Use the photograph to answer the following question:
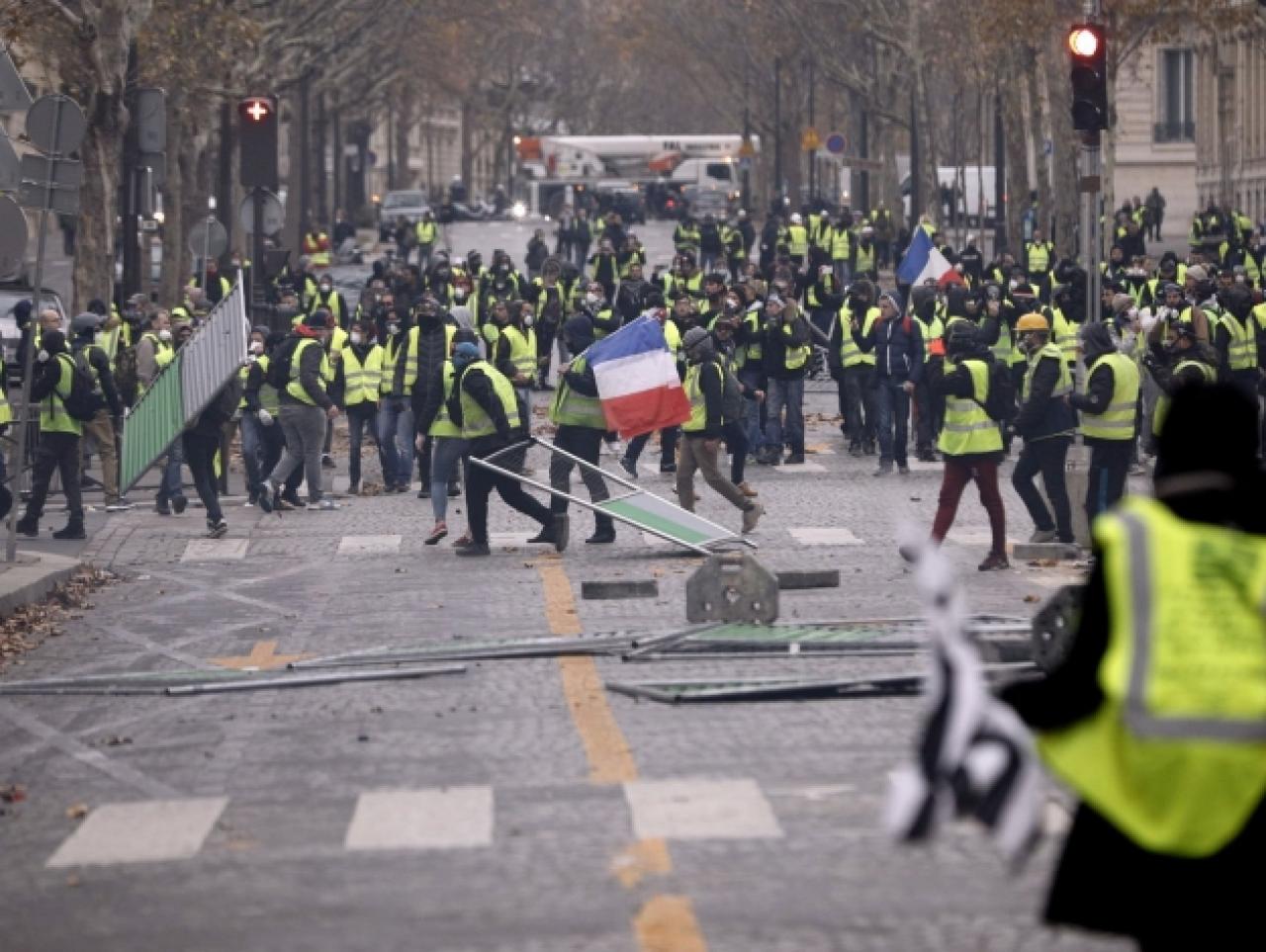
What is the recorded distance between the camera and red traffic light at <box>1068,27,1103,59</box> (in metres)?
23.1

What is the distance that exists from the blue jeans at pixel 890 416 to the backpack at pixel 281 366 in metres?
5.88

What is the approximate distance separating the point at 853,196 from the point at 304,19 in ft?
96.6

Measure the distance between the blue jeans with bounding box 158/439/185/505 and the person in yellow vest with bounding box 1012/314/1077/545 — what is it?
801 centimetres

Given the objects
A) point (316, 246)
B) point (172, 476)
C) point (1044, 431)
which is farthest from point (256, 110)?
point (316, 246)

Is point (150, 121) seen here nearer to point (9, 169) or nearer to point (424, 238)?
point (9, 169)

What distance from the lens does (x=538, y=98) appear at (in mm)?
137000

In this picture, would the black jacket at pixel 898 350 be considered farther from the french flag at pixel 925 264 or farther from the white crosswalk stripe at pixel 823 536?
the french flag at pixel 925 264

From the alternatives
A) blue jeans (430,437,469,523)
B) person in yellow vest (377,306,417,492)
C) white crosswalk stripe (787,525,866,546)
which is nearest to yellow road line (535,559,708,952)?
blue jeans (430,437,469,523)

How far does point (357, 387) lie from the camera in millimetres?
28031

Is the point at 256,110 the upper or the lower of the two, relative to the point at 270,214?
upper

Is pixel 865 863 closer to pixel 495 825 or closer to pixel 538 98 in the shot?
pixel 495 825

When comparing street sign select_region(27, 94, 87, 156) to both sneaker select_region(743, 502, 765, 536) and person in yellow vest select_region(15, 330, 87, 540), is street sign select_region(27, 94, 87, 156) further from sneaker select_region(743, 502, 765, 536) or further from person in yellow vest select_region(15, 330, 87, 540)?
sneaker select_region(743, 502, 765, 536)

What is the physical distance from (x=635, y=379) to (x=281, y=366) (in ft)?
14.3

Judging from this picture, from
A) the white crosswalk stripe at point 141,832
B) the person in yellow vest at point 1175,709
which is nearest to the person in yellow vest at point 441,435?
the white crosswalk stripe at point 141,832
